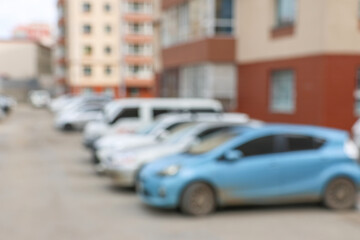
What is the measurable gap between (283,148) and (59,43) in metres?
74.1

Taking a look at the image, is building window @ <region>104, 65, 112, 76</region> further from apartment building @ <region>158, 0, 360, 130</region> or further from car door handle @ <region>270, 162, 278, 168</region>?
car door handle @ <region>270, 162, 278, 168</region>

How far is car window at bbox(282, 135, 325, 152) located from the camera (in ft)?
32.1

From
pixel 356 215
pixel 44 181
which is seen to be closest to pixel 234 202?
pixel 356 215

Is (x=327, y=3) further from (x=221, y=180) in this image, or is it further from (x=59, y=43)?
(x=59, y=43)

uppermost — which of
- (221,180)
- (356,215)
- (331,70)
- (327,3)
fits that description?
(327,3)

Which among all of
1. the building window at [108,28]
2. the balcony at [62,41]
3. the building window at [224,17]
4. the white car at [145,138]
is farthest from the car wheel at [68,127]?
the balcony at [62,41]

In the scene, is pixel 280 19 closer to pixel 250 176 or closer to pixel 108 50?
pixel 250 176

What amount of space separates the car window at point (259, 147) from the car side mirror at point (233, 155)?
3.5 inches

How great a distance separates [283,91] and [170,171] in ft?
43.2

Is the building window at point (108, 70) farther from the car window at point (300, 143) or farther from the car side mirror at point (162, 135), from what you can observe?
the car window at point (300, 143)

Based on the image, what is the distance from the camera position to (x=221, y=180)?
9.28 m

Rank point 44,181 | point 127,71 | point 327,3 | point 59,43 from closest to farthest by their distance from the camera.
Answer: point 44,181
point 327,3
point 127,71
point 59,43

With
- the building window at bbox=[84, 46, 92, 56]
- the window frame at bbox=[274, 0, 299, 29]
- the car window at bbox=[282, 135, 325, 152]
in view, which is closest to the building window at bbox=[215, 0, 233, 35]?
the window frame at bbox=[274, 0, 299, 29]

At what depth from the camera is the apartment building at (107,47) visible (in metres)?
74.9
